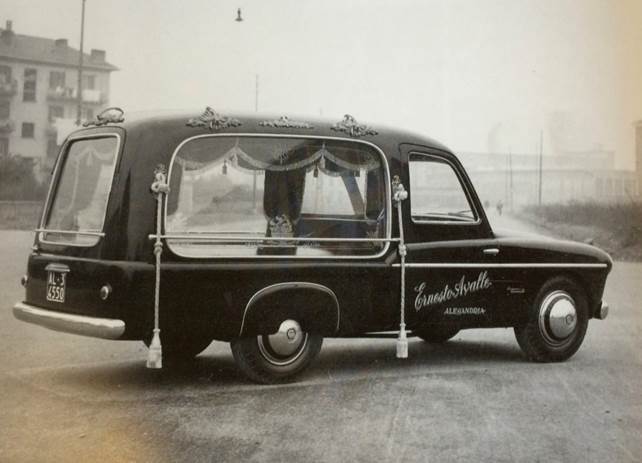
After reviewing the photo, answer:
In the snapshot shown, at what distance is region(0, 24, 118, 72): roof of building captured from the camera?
5.25 meters

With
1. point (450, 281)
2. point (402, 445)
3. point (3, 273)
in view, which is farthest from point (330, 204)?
point (3, 273)

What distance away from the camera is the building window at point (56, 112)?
19.5 feet

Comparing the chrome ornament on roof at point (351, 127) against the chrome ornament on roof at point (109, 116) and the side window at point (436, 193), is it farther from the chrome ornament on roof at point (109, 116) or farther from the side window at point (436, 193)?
the chrome ornament on roof at point (109, 116)

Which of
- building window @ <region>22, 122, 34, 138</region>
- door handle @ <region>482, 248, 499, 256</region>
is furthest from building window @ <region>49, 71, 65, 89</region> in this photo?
door handle @ <region>482, 248, 499, 256</region>

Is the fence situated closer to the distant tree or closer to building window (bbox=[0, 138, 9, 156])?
the distant tree

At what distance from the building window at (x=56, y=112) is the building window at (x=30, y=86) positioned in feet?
0.47

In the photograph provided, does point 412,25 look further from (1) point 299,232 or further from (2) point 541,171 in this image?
(2) point 541,171

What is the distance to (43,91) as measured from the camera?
19.2 ft

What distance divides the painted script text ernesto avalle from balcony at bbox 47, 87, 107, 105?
107 inches

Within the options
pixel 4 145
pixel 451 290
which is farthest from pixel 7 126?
pixel 451 290

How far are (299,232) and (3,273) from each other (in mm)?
7413

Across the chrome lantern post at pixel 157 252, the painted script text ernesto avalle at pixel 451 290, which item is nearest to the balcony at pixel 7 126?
the chrome lantern post at pixel 157 252

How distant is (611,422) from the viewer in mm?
4770

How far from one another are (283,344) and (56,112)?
7.97 feet
